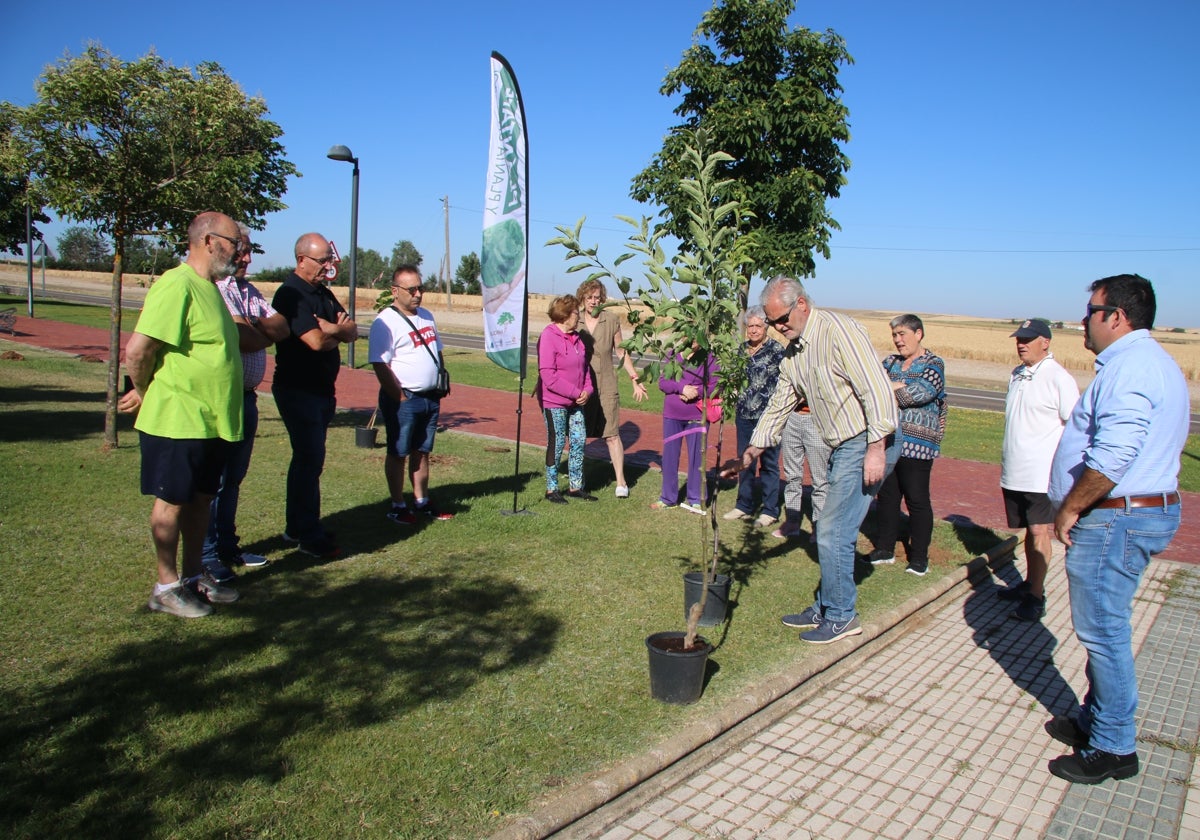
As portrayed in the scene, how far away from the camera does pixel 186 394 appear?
429 centimetres

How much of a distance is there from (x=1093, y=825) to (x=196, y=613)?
434cm

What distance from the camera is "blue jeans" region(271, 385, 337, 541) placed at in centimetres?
539

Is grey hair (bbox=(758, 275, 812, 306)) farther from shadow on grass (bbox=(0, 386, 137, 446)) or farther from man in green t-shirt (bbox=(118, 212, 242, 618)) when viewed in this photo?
shadow on grass (bbox=(0, 386, 137, 446))

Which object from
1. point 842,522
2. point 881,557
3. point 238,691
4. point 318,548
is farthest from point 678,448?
point 238,691

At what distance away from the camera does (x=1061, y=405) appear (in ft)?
18.3

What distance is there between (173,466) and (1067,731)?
4.65 metres

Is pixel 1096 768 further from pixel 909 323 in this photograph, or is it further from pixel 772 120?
pixel 772 120

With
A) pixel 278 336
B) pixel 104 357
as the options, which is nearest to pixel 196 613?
pixel 278 336

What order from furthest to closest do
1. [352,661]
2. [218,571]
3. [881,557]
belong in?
[881,557]
[218,571]
[352,661]

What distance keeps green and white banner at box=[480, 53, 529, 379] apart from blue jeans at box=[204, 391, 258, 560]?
221 cm

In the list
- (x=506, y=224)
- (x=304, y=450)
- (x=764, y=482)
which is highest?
(x=506, y=224)

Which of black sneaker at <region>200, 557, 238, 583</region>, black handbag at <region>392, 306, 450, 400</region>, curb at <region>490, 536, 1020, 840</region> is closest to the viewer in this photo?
curb at <region>490, 536, 1020, 840</region>

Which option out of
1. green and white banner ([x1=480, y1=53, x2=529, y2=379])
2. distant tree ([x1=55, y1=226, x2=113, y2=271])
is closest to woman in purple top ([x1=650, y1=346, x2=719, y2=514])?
green and white banner ([x1=480, y1=53, x2=529, y2=379])

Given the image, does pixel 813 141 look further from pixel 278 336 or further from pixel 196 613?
pixel 196 613
